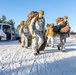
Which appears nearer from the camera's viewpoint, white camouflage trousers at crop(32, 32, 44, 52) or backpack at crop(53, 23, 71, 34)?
white camouflage trousers at crop(32, 32, 44, 52)

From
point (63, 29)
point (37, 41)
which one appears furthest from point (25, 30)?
point (37, 41)

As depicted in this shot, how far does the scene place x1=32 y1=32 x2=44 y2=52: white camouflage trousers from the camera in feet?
38.6

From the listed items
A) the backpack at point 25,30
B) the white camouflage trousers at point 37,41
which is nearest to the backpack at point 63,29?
the white camouflage trousers at point 37,41

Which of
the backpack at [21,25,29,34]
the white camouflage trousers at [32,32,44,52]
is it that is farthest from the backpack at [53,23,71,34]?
the backpack at [21,25,29,34]

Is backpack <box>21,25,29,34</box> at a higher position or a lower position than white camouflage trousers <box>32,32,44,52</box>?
higher

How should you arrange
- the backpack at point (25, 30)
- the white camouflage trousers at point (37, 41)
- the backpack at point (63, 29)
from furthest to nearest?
the backpack at point (25, 30) < the backpack at point (63, 29) < the white camouflage trousers at point (37, 41)

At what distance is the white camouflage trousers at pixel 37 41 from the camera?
1177 centimetres

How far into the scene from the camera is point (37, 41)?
1197 centimetres

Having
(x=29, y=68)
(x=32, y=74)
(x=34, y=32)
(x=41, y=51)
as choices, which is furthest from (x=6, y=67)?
(x=41, y=51)

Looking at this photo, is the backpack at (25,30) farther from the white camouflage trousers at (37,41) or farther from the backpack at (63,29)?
the white camouflage trousers at (37,41)

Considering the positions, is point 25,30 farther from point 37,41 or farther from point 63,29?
point 37,41

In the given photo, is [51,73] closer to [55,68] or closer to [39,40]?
[55,68]

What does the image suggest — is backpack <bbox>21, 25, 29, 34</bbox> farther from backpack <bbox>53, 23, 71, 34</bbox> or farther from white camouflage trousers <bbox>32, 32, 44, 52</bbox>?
white camouflage trousers <bbox>32, 32, 44, 52</bbox>

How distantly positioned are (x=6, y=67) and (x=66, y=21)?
20.5 ft
